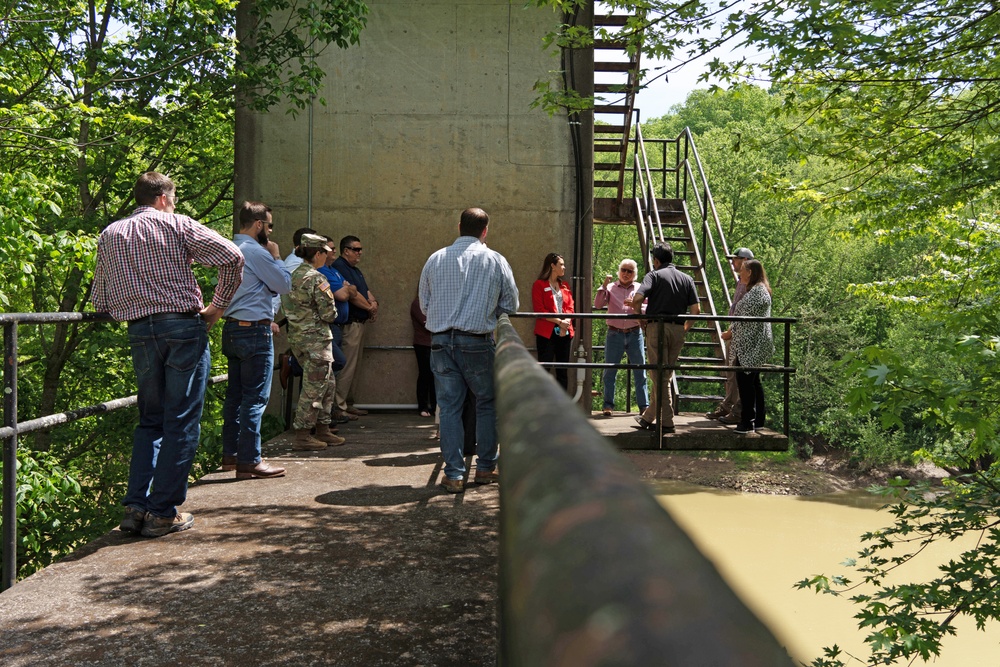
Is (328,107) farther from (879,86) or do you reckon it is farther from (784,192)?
(879,86)

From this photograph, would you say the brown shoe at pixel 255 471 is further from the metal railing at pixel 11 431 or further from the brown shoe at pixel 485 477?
the metal railing at pixel 11 431

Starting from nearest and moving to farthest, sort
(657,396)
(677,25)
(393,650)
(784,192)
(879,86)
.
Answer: (393,650), (677,25), (879,86), (657,396), (784,192)

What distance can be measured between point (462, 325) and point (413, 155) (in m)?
6.01

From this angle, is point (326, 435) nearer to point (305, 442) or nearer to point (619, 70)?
point (305, 442)

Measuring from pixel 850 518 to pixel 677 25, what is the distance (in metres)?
24.9

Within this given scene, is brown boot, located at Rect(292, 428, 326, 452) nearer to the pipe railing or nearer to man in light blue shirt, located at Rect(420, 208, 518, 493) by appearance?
man in light blue shirt, located at Rect(420, 208, 518, 493)

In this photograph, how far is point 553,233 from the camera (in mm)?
11797

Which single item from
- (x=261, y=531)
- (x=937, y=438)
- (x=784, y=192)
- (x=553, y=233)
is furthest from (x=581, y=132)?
(x=937, y=438)

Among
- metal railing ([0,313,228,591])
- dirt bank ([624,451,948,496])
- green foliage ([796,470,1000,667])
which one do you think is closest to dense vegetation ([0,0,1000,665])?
green foliage ([796,470,1000,667])

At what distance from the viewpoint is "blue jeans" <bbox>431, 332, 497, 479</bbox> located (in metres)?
6.35

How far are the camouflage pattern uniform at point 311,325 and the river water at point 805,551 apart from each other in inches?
405

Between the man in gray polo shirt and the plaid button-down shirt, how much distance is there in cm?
505

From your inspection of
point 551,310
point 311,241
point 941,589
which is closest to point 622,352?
point 551,310

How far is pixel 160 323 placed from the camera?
4.87 metres
